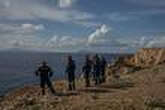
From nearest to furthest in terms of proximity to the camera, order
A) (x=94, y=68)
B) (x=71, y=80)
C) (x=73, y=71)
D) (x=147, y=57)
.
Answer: (x=73, y=71)
(x=71, y=80)
(x=94, y=68)
(x=147, y=57)

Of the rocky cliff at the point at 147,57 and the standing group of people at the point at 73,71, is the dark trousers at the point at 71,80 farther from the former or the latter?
the rocky cliff at the point at 147,57

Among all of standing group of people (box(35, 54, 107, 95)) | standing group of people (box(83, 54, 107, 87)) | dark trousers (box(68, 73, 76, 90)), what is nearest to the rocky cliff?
standing group of people (box(83, 54, 107, 87))

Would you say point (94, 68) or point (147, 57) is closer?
point (94, 68)

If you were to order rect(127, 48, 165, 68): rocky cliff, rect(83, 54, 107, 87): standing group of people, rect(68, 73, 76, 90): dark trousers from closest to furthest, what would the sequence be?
1. rect(68, 73, 76, 90): dark trousers
2. rect(83, 54, 107, 87): standing group of people
3. rect(127, 48, 165, 68): rocky cliff

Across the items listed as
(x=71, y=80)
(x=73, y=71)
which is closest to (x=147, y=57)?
(x=71, y=80)

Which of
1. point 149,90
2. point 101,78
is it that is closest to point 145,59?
point 101,78

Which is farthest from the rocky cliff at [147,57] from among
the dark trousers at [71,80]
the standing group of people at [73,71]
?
the dark trousers at [71,80]

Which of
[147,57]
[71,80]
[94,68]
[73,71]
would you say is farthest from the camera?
[147,57]

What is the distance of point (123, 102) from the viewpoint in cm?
1288

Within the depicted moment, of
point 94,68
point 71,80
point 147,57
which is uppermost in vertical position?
point 94,68

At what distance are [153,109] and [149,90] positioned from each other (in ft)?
18.9

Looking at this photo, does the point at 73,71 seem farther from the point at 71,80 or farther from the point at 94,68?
the point at 94,68

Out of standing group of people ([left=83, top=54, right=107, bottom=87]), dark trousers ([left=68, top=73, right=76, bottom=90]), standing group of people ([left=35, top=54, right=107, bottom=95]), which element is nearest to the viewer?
standing group of people ([left=35, top=54, right=107, bottom=95])

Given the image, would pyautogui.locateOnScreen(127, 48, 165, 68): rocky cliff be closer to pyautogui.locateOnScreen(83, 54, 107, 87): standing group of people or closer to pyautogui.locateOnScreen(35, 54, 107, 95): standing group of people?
pyautogui.locateOnScreen(83, 54, 107, 87): standing group of people
